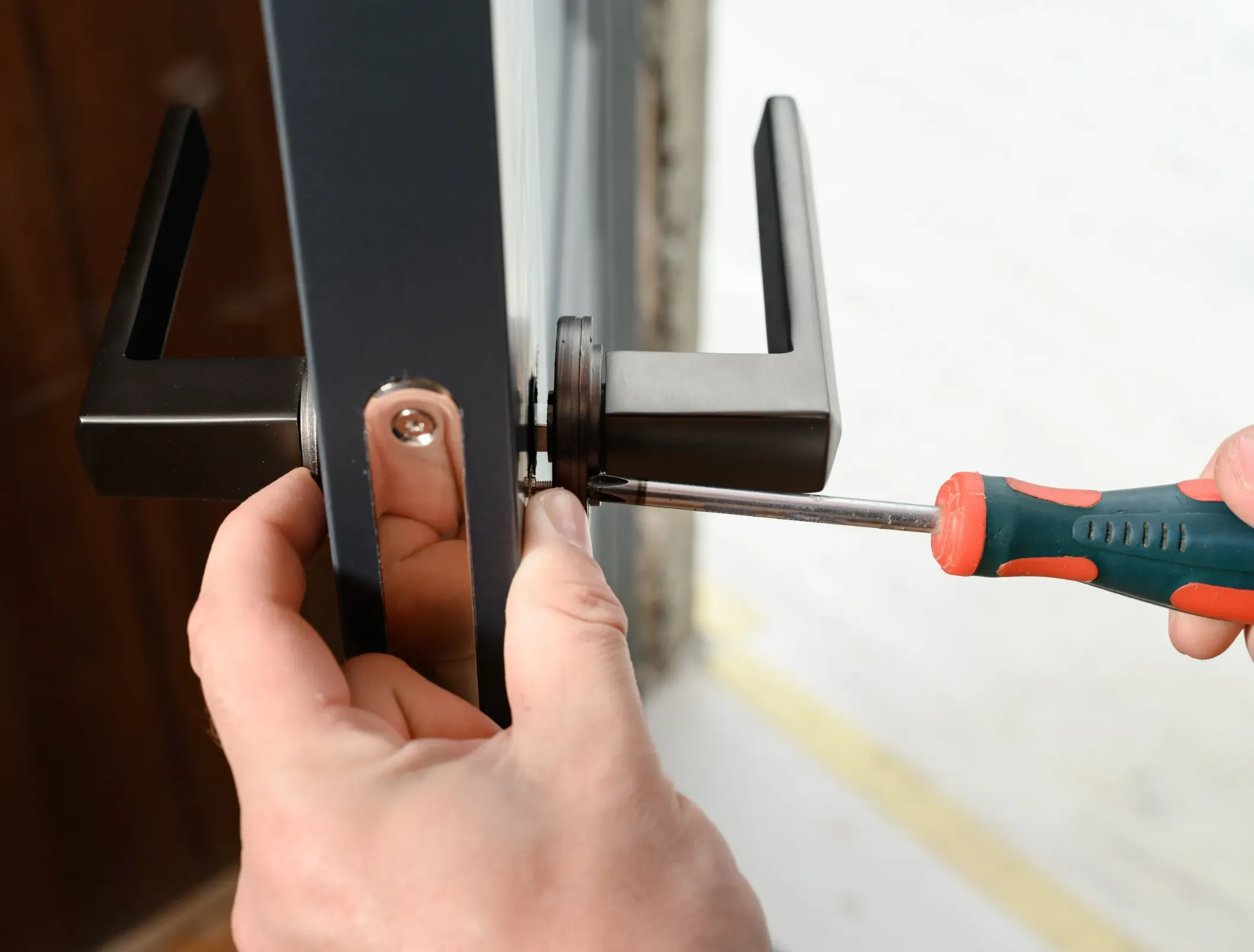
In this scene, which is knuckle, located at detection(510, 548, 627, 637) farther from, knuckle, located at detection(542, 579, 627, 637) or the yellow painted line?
the yellow painted line

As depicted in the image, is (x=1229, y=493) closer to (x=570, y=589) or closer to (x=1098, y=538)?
(x=1098, y=538)

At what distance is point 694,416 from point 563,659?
0.08m

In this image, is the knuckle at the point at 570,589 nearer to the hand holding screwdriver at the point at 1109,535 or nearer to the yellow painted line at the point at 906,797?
the hand holding screwdriver at the point at 1109,535

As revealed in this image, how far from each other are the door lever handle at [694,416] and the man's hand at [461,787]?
0.08 feet

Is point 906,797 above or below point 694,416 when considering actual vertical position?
below

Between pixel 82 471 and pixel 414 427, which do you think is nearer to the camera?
pixel 414 427

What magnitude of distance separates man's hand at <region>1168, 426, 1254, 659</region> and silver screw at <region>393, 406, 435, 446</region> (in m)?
0.31

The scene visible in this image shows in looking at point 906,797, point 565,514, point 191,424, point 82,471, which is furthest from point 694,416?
point 906,797

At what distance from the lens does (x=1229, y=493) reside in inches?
14.4

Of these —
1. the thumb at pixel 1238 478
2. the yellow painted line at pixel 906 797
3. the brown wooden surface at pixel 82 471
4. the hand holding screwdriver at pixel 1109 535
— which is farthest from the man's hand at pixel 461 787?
the yellow painted line at pixel 906 797

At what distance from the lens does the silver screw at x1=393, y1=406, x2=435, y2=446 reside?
23cm

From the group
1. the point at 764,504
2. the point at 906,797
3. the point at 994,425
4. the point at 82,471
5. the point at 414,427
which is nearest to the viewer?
the point at 414,427

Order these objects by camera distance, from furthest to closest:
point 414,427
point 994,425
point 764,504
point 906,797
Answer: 1. point 906,797
2. point 994,425
3. point 764,504
4. point 414,427

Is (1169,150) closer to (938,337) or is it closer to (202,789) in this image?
(938,337)
